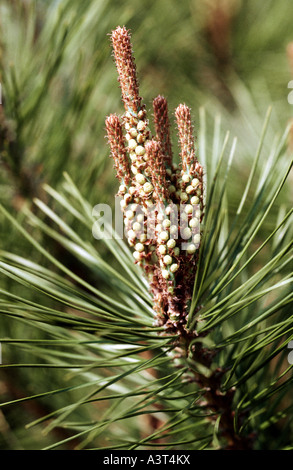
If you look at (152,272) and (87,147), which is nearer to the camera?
(152,272)

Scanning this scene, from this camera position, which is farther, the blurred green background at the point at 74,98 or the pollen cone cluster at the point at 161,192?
the blurred green background at the point at 74,98

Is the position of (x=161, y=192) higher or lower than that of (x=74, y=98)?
lower

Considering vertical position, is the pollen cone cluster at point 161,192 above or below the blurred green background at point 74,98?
below

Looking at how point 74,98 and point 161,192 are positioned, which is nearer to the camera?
point 161,192
